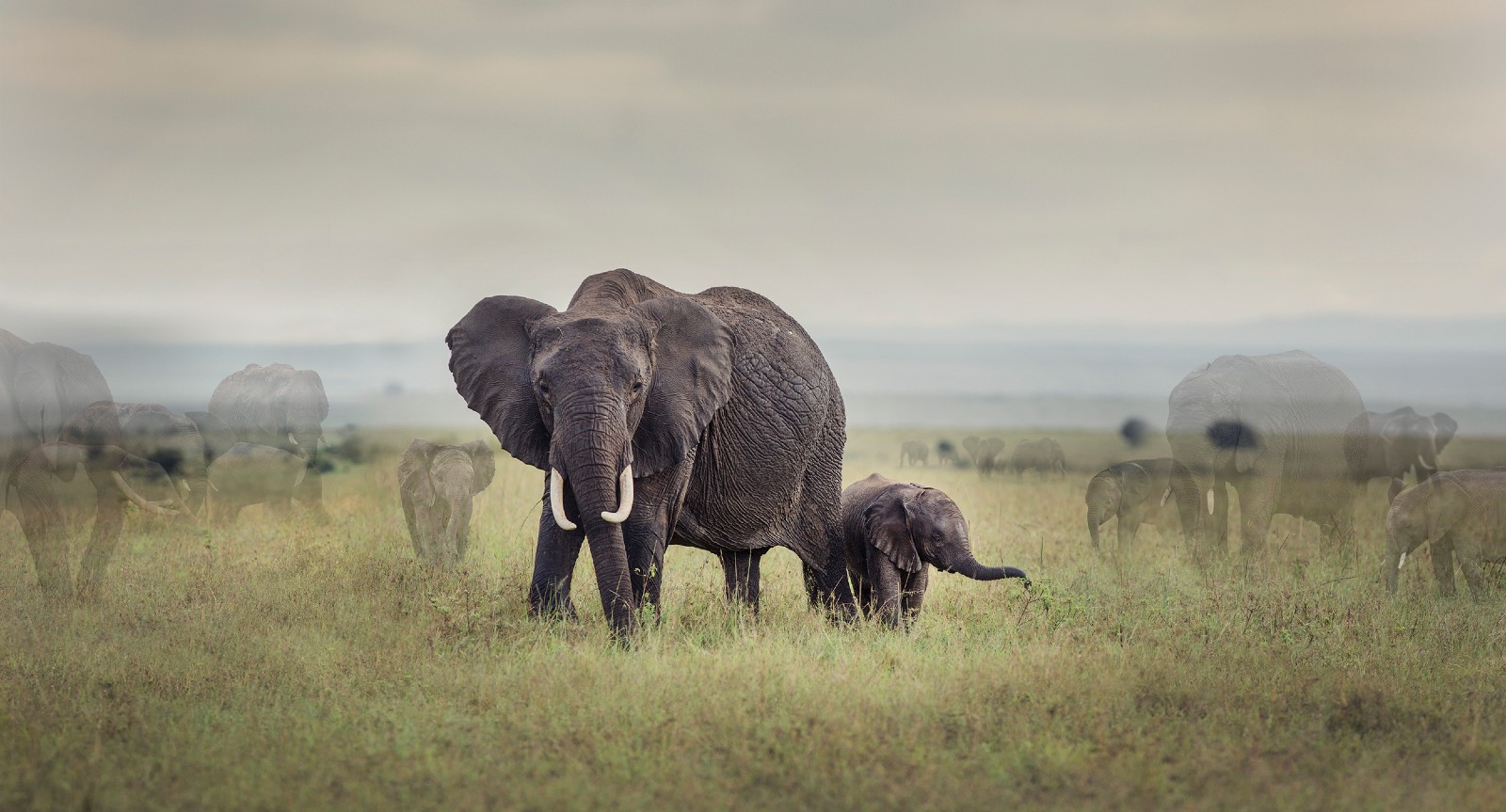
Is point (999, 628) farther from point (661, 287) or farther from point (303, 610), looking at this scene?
point (303, 610)

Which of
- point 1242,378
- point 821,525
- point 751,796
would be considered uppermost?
point 1242,378

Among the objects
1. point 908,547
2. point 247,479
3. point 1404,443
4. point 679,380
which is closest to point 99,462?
point 247,479

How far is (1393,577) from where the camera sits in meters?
→ 14.0

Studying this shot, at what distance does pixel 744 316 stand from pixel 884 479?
8.29 feet

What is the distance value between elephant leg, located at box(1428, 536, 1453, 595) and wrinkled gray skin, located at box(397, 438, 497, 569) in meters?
10.5

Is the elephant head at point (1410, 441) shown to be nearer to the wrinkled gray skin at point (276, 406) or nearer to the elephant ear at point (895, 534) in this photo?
the elephant ear at point (895, 534)

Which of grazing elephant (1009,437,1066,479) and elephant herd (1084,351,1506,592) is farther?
grazing elephant (1009,437,1066,479)

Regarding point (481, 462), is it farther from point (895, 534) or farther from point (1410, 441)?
point (1410, 441)

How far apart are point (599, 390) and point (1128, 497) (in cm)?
1046

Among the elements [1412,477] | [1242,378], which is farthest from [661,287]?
[1412,477]

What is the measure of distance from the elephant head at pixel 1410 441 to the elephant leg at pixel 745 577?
12768 mm

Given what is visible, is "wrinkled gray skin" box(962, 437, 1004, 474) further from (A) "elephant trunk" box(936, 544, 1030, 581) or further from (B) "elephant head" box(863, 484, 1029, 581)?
(A) "elephant trunk" box(936, 544, 1030, 581)

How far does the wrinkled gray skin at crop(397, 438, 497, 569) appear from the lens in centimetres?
1569

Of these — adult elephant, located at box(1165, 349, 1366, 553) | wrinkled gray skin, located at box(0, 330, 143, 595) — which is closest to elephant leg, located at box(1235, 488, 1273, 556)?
adult elephant, located at box(1165, 349, 1366, 553)
